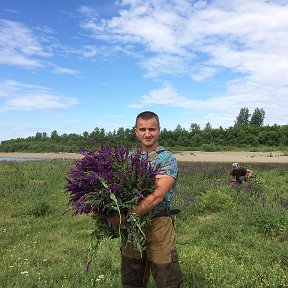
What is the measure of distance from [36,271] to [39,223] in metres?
4.39

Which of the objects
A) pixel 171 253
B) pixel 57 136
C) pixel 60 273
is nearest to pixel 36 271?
pixel 60 273

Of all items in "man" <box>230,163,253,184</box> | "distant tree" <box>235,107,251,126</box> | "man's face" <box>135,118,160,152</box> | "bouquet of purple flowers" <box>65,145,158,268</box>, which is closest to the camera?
"bouquet of purple flowers" <box>65,145,158,268</box>

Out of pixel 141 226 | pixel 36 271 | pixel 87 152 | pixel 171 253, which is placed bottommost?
pixel 36 271

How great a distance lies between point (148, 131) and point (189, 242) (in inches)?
198

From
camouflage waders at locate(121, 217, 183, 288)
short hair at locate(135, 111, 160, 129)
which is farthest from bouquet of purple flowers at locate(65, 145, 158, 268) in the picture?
short hair at locate(135, 111, 160, 129)

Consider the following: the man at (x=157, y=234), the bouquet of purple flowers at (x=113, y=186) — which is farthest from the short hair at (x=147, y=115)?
the bouquet of purple flowers at (x=113, y=186)

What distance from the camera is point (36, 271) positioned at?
6.84 metres

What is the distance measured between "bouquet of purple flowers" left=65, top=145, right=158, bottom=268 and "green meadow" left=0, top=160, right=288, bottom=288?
1.53 ft

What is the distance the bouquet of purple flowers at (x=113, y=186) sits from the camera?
3.76 m

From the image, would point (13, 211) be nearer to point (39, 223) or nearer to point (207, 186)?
point (39, 223)

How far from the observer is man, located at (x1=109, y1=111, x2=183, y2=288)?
399 centimetres

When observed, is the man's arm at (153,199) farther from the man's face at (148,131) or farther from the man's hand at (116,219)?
the man's face at (148,131)

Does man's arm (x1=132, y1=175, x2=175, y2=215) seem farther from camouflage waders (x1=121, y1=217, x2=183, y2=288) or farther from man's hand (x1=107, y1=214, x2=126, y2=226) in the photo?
camouflage waders (x1=121, y1=217, x2=183, y2=288)

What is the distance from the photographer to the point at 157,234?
162 inches
